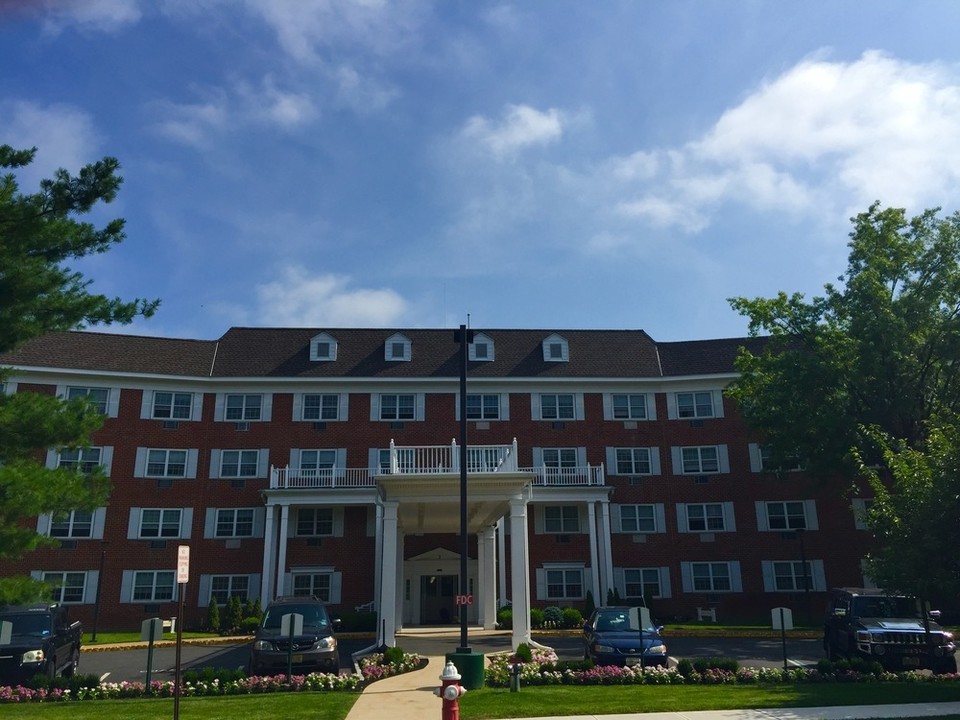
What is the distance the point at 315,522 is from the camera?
34781 mm

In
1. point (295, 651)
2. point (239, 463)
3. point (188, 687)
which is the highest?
point (239, 463)

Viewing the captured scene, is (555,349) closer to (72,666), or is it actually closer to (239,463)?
(239,463)

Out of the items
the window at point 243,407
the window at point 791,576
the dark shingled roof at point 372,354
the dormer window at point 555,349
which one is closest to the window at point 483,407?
the dark shingled roof at point 372,354

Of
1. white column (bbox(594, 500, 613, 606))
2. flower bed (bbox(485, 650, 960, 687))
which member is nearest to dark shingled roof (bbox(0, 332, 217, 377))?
white column (bbox(594, 500, 613, 606))

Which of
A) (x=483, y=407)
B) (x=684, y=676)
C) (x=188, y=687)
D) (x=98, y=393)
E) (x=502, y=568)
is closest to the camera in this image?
(x=188, y=687)

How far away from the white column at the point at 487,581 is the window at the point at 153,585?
46.2 ft

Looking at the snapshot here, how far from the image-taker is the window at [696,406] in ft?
123

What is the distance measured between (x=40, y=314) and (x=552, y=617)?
71.2 feet

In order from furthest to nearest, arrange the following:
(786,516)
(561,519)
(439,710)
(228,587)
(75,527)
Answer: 1. (786,516)
2. (561,519)
3. (228,587)
4. (75,527)
5. (439,710)

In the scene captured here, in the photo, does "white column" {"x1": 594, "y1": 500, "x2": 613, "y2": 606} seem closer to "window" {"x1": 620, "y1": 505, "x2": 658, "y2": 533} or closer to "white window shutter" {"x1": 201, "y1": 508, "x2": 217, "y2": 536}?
"window" {"x1": 620, "y1": 505, "x2": 658, "y2": 533}

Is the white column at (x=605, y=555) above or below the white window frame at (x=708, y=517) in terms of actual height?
below

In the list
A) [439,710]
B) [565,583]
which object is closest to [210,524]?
[565,583]

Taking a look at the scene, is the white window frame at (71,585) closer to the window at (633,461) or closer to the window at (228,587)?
the window at (228,587)

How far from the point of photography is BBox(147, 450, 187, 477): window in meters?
34.8
